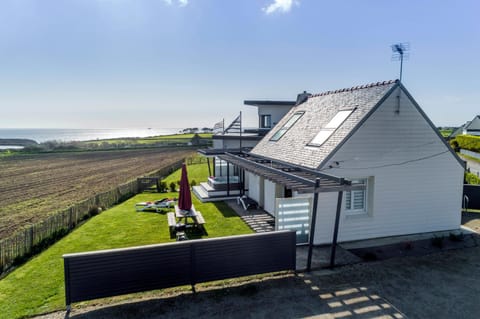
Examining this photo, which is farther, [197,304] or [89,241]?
[89,241]

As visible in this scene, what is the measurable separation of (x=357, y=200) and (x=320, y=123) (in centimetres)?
408

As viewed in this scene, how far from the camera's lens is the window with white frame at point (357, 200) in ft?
40.5

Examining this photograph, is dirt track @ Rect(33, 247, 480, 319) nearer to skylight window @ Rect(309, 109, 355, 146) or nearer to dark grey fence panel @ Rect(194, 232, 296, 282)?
dark grey fence panel @ Rect(194, 232, 296, 282)

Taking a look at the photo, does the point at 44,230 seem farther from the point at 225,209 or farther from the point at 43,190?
the point at 43,190

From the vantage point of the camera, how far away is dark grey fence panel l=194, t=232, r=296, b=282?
27.3 feet

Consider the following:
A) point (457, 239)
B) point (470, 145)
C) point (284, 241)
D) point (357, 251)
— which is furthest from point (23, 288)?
point (470, 145)

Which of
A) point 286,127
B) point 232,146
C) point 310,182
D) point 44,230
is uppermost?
point 286,127

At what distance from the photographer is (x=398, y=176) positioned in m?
12.5

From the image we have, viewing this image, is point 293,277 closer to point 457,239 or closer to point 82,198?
point 457,239

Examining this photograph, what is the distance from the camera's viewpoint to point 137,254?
7715 mm

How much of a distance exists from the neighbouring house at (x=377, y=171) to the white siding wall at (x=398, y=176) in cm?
4

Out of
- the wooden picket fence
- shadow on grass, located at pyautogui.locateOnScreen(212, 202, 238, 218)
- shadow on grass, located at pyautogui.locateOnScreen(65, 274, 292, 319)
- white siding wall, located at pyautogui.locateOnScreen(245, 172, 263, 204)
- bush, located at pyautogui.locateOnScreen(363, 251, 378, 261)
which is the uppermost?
white siding wall, located at pyautogui.locateOnScreen(245, 172, 263, 204)

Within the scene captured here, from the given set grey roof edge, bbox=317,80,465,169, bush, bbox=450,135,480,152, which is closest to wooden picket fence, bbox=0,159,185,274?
grey roof edge, bbox=317,80,465,169

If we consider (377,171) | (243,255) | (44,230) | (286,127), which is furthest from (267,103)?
(243,255)
